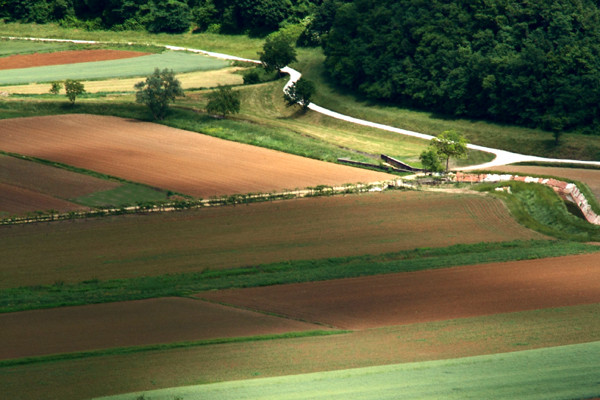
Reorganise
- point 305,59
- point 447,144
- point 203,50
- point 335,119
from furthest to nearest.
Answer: point 203,50, point 305,59, point 335,119, point 447,144

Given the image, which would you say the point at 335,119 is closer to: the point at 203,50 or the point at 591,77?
the point at 591,77

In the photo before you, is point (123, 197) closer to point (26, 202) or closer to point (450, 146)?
point (26, 202)

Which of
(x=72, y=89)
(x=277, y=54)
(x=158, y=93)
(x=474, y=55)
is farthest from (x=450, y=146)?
(x=72, y=89)

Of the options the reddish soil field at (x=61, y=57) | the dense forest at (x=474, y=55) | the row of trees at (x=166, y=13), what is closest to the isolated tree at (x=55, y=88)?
the reddish soil field at (x=61, y=57)

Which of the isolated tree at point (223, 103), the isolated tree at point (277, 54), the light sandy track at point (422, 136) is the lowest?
the light sandy track at point (422, 136)

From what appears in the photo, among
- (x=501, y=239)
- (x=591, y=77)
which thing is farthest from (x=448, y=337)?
(x=591, y=77)

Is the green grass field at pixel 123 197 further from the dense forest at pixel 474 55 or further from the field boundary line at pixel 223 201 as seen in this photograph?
the dense forest at pixel 474 55
